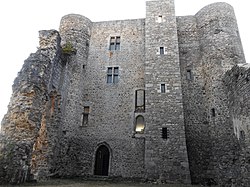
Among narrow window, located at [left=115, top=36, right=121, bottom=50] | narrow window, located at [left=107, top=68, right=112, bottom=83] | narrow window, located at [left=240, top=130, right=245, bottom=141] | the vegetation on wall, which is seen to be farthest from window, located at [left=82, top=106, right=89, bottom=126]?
narrow window, located at [left=240, top=130, right=245, bottom=141]

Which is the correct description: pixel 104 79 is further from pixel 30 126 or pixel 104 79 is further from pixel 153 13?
pixel 30 126

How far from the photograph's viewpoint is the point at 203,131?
37.9ft

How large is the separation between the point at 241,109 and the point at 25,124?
8.22 m

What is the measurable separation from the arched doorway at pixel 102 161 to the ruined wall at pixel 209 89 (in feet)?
14.8

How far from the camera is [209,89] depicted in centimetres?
→ 1188

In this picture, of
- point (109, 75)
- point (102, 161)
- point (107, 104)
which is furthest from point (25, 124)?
point (109, 75)

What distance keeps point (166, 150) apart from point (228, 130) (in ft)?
10.5

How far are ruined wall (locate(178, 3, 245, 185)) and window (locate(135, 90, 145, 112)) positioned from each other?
7.96 ft

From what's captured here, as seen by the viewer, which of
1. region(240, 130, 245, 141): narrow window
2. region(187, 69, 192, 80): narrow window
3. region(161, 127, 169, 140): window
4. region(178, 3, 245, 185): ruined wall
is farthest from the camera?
region(187, 69, 192, 80): narrow window

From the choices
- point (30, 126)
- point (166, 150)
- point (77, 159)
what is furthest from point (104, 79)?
point (30, 126)

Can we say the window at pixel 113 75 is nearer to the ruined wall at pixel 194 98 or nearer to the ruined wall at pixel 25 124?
the ruined wall at pixel 194 98

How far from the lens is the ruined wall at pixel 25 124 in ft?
21.2

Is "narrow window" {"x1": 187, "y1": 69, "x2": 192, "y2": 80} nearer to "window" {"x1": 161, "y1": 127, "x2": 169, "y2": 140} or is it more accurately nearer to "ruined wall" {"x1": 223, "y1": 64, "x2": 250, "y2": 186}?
"ruined wall" {"x1": 223, "y1": 64, "x2": 250, "y2": 186}

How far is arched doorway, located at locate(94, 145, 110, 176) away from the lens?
11.7 meters
